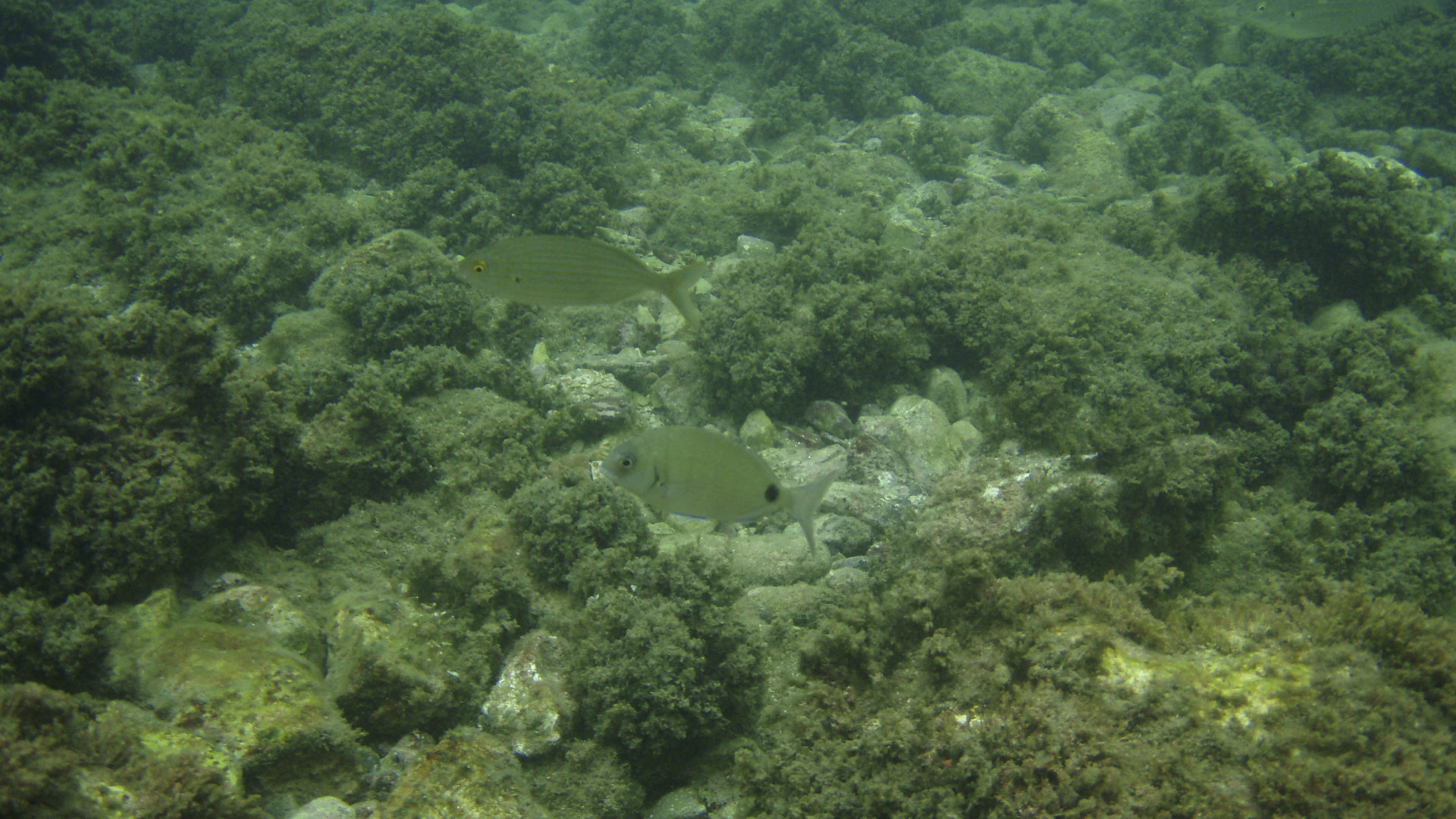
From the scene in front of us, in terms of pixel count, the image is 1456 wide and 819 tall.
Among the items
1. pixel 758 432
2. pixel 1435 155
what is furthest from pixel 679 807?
pixel 1435 155

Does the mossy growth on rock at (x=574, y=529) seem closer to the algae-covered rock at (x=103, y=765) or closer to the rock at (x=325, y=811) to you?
the rock at (x=325, y=811)

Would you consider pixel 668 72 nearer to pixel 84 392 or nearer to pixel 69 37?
pixel 69 37

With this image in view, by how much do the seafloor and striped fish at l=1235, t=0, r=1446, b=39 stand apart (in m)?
4.85

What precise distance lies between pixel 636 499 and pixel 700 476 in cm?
196

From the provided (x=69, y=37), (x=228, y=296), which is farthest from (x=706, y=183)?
(x=69, y=37)

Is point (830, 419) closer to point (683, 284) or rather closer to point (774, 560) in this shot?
point (774, 560)

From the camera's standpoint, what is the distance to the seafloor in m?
2.36

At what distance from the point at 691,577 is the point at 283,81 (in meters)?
10.4

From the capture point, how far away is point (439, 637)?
10.9ft

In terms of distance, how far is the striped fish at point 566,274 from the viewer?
3.12m

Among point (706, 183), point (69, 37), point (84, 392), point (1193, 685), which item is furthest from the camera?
point (69, 37)

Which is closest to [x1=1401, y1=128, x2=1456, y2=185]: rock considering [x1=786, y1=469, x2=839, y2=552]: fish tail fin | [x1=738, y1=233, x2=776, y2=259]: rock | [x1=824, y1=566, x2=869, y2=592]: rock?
[x1=738, y1=233, x2=776, y2=259]: rock

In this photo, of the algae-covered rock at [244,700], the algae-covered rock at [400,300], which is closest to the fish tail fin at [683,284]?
the algae-covered rock at [244,700]

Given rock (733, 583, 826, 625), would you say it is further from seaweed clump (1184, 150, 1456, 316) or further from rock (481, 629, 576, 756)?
seaweed clump (1184, 150, 1456, 316)
